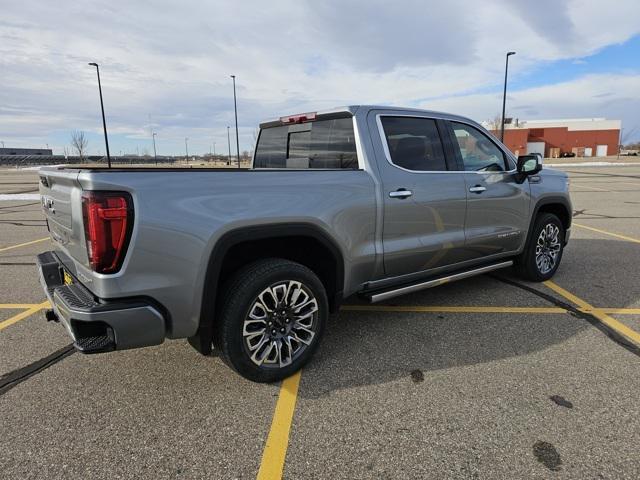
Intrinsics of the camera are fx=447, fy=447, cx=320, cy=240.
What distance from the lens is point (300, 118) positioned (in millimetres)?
4164

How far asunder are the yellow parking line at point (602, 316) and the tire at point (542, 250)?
0.74ft

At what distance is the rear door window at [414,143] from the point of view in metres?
3.71

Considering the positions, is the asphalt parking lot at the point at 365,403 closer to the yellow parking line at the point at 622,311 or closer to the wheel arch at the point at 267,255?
the yellow parking line at the point at 622,311

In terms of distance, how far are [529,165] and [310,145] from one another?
7.53ft

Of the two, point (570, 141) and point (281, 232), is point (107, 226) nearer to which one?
point (281, 232)

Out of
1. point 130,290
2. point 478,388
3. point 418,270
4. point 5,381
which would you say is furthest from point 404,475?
point 5,381

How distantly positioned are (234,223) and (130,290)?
2.29ft

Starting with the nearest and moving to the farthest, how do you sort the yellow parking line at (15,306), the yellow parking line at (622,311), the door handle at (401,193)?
the door handle at (401,193) < the yellow parking line at (622,311) < the yellow parking line at (15,306)

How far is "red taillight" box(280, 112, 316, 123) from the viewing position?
4016 millimetres

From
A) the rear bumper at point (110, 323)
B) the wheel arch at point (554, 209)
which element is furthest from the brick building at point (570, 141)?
the rear bumper at point (110, 323)

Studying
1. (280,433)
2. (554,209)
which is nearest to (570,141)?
(554,209)

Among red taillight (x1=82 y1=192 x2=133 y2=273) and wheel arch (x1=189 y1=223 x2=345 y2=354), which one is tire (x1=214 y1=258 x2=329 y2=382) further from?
red taillight (x1=82 y1=192 x2=133 y2=273)

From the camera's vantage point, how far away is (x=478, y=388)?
9.66ft

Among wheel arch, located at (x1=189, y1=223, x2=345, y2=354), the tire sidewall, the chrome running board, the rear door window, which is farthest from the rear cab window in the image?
the tire sidewall
